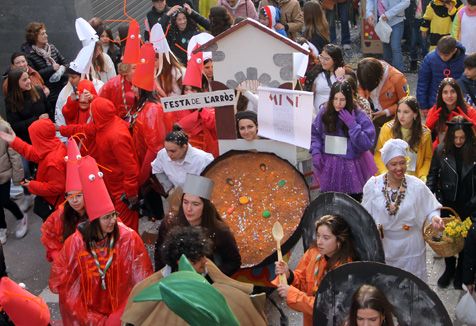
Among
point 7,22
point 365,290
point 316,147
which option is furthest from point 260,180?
point 7,22

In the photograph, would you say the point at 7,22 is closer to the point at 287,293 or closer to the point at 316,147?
the point at 316,147

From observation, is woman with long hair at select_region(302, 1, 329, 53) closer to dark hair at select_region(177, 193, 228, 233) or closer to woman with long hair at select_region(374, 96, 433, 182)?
woman with long hair at select_region(374, 96, 433, 182)

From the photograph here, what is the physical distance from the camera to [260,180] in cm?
672

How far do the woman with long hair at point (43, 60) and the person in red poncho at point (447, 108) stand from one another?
4.86m

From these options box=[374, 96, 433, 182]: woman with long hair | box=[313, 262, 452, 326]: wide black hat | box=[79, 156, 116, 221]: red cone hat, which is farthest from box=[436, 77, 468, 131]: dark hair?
box=[313, 262, 452, 326]: wide black hat

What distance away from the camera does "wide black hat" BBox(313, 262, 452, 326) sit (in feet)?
14.3

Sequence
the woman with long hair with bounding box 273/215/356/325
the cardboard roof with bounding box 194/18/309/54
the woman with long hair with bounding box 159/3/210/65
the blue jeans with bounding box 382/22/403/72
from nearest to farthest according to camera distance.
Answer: the woman with long hair with bounding box 273/215/356/325 < the cardboard roof with bounding box 194/18/309/54 < the woman with long hair with bounding box 159/3/210/65 < the blue jeans with bounding box 382/22/403/72

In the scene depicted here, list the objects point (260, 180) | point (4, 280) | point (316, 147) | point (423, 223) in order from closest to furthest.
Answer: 1. point (4, 280)
2. point (423, 223)
3. point (260, 180)
4. point (316, 147)

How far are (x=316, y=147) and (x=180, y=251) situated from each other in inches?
106

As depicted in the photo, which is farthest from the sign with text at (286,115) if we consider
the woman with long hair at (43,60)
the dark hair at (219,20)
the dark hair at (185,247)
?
the woman with long hair at (43,60)

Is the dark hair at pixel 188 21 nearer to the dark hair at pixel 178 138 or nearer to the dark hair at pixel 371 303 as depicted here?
the dark hair at pixel 178 138

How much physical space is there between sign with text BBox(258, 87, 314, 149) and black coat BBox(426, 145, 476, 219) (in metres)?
1.07

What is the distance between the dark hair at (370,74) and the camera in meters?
8.57

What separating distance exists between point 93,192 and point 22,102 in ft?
11.7
